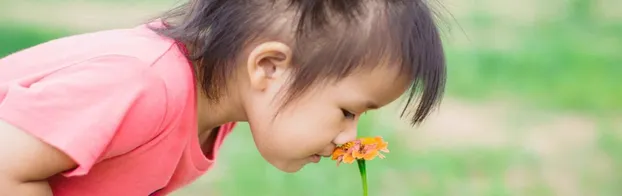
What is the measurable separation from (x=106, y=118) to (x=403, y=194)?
900 mm

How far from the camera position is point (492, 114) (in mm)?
2498

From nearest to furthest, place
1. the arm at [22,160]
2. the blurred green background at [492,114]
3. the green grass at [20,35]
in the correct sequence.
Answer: the arm at [22,160] → the blurred green background at [492,114] → the green grass at [20,35]

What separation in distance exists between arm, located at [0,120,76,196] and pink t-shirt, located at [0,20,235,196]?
0.04 feet

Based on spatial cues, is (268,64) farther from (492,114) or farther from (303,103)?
(492,114)

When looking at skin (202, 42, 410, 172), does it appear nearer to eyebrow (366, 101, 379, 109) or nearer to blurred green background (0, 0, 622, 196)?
eyebrow (366, 101, 379, 109)

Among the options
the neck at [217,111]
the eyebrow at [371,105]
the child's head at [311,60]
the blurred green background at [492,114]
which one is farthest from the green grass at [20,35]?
the eyebrow at [371,105]

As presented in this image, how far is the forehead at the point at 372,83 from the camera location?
49.0 inches

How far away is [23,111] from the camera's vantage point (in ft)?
3.83

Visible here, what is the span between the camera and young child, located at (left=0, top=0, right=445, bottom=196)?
117 centimetres

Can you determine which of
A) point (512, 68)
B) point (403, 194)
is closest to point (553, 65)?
point (512, 68)

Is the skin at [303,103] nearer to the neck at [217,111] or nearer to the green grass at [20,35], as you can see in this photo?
the neck at [217,111]

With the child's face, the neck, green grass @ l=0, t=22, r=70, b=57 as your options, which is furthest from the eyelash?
green grass @ l=0, t=22, r=70, b=57

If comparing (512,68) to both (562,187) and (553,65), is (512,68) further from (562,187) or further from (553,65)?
(562,187)

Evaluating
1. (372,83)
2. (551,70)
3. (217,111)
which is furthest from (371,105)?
(551,70)
